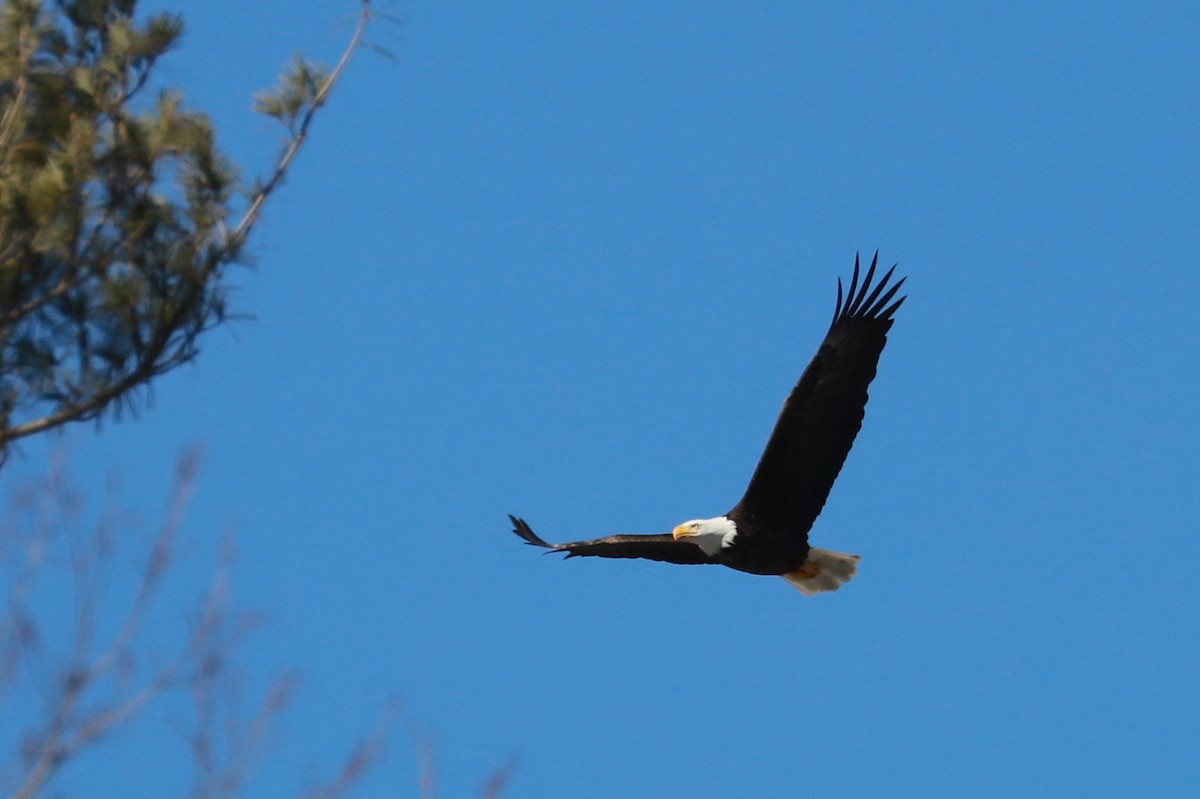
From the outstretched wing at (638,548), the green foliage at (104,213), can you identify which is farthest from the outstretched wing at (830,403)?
the green foliage at (104,213)

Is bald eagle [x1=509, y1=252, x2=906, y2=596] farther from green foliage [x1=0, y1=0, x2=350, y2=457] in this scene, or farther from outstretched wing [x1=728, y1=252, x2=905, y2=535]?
green foliage [x1=0, y1=0, x2=350, y2=457]

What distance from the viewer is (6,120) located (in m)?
6.03

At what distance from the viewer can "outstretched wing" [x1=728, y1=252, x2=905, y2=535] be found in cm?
820

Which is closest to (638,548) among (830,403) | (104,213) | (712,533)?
(712,533)

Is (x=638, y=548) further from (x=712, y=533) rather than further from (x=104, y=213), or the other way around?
(x=104, y=213)

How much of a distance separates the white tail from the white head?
64cm

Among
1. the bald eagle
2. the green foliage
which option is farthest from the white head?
the green foliage

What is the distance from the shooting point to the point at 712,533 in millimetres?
8461

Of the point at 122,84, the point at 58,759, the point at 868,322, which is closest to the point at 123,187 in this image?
the point at 122,84

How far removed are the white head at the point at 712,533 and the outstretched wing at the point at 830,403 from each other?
27cm

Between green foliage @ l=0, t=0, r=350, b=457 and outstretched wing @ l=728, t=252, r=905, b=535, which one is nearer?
green foliage @ l=0, t=0, r=350, b=457

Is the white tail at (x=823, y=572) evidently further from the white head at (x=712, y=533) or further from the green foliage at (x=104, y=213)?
the green foliage at (x=104, y=213)

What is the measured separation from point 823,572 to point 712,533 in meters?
0.97

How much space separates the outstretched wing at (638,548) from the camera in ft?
29.6
